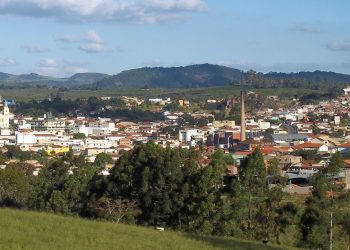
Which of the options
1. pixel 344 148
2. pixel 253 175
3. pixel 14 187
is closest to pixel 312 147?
pixel 344 148

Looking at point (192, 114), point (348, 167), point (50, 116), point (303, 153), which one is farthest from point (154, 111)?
point (348, 167)

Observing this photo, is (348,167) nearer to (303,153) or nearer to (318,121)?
(303,153)

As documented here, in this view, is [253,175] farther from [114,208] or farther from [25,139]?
[25,139]

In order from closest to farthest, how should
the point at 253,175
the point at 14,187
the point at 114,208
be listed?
the point at 114,208, the point at 253,175, the point at 14,187

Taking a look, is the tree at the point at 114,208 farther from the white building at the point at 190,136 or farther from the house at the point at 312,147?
the white building at the point at 190,136

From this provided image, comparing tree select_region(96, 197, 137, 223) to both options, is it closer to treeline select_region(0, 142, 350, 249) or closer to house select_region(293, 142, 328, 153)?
treeline select_region(0, 142, 350, 249)

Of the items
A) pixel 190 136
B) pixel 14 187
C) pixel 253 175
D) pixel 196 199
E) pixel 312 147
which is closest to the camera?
pixel 196 199
